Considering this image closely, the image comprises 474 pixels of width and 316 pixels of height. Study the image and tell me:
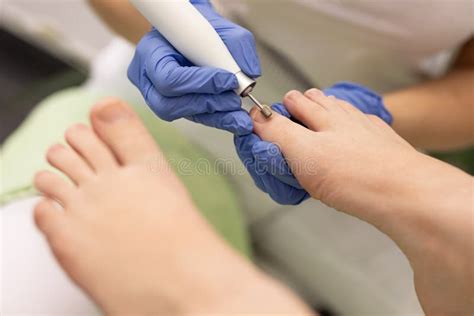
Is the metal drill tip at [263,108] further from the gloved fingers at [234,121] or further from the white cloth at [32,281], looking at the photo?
the white cloth at [32,281]

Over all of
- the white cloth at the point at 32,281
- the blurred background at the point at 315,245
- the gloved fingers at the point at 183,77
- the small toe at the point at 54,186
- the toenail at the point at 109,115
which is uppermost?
the gloved fingers at the point at 183,77

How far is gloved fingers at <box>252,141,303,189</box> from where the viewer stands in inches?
20.5

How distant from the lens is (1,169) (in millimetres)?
782

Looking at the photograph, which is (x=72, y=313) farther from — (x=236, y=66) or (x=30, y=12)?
(x=30, y=12)

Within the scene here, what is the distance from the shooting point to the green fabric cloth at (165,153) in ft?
2.45

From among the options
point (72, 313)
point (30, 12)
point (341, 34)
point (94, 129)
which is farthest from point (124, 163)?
point (30, 12)

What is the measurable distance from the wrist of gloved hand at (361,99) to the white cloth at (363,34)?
0.27ft

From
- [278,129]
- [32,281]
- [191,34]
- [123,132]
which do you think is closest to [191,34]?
[191,34]

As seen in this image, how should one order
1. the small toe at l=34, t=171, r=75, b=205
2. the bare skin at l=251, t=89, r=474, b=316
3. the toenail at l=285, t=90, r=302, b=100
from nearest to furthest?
the bare skin at l=251, t=89, r=474, b=316 < the toenail at l=285, t=90, r=302, b=100 < the small toe at l=34, t=171, r=75, b=205

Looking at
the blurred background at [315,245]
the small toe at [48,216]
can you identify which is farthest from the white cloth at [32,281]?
the blurred background at [315,245]

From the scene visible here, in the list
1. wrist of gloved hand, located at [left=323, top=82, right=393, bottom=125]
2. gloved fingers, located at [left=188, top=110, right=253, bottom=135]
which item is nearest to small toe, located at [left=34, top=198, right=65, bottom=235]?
gloved fingers, located at [left=188, top=110, right=253, bottom=135]

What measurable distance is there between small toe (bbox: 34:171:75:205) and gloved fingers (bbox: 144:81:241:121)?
178 millimetres

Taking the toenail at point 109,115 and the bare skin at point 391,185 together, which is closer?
the bare skin at point 391,185

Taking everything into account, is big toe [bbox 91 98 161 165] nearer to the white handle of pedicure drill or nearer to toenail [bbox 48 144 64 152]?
toenail [bbox 48 144 64 152]
